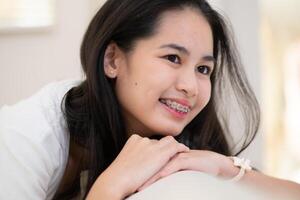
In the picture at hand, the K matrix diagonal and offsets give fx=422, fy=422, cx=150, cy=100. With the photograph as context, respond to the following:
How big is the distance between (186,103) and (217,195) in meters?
0.33

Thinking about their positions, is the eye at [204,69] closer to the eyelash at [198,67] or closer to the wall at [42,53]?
the eyelash at [198,67]

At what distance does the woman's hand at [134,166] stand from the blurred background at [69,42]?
79cm

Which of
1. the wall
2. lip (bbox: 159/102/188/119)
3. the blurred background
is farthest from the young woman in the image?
the wall

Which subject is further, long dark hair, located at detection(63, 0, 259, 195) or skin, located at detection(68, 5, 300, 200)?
long dark hair, located at detection(63, 0, 259, 195)

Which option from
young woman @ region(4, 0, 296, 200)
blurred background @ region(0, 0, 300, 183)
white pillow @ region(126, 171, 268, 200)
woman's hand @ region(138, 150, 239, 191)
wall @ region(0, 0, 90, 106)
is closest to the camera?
white pillow @ region(126, 171, 268, 200)

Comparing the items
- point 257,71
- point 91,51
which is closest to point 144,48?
point 91,51

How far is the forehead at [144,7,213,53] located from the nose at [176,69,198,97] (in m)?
0.05

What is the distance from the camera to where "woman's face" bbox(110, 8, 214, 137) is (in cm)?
89

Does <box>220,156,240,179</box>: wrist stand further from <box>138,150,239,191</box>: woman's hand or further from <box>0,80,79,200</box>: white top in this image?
<box>0,80,79,200</box>: white top

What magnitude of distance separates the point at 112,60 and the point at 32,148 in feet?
0.88

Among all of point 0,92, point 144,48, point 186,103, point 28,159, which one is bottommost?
point 0,92

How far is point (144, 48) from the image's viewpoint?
911 mm

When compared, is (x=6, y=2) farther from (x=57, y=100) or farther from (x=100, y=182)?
(x=100, y=182)

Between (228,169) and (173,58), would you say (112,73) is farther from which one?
(228,169)
